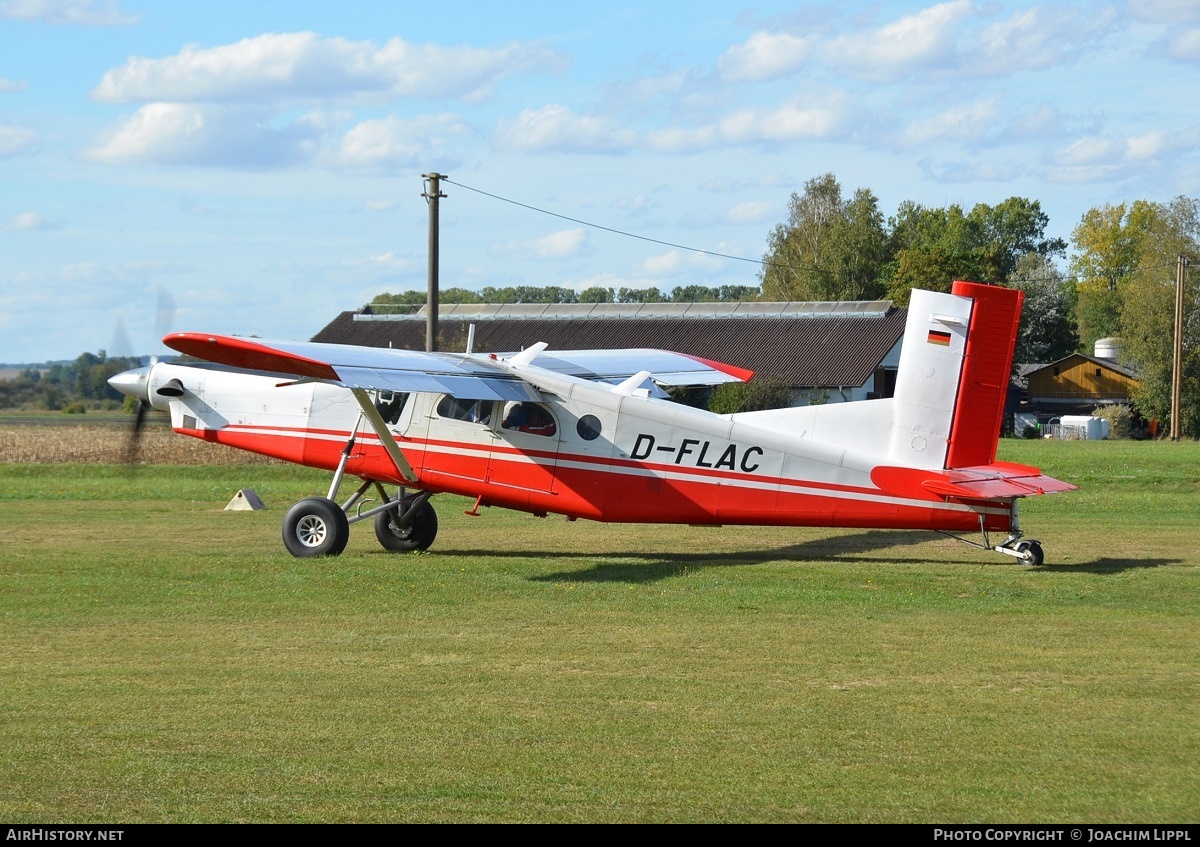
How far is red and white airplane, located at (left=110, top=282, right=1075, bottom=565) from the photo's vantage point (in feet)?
47.8

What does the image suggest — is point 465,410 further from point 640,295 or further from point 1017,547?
point 640,295

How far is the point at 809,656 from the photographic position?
10047 mm

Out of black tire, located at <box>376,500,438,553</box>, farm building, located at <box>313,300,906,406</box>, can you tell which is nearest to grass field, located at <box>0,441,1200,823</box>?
black tire, located at <box>376,500,438,553</box>

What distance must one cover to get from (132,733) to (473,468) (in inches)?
351

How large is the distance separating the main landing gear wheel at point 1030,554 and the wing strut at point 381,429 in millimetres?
7547

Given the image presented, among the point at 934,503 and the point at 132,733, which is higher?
the point at 934,503

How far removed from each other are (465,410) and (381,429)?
1.15 m

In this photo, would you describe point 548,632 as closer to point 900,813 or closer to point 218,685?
point 218,685

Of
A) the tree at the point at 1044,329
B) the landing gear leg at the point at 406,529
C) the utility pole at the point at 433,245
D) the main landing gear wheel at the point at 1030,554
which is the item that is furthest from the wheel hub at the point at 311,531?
the tree at the point at 1044,329

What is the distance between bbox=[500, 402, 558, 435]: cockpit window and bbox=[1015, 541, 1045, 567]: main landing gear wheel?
574 centimetres

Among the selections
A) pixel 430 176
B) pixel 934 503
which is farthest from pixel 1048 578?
pixel 430 176

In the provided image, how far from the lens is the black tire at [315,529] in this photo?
51.8 feet

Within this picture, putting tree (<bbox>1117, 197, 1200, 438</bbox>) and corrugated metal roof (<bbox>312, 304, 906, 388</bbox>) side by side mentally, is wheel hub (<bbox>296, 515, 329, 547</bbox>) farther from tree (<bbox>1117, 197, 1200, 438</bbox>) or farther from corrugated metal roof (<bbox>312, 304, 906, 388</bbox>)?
tree (<bbox>1117, 197, 1200, 438</bbox>)

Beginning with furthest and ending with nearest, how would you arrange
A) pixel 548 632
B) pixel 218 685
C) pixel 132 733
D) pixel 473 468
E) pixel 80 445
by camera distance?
1. pixel 80 445
2. pixel 473 468
3. pixel 548 632
4. pixel 218 685
5. pixel 132 733
